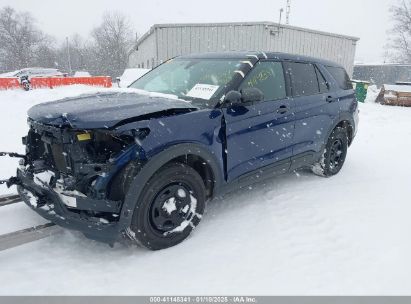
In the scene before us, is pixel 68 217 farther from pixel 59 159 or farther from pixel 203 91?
pixel 203 91

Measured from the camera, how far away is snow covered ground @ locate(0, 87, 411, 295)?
2707 millimetres

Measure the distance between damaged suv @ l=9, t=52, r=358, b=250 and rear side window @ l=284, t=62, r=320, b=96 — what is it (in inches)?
0.9

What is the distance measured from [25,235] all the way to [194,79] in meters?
2.24

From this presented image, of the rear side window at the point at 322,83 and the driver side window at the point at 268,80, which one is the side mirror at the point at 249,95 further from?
the rear side window at the point at 322,83

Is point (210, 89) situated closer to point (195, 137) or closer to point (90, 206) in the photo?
point (195, 137)

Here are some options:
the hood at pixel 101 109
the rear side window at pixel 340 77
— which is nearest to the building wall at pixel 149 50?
the rear side window at pixel 340 77

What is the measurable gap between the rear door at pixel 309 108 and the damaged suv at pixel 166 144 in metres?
0.03

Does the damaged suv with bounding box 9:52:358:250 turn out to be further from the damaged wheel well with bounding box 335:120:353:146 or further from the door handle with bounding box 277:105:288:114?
the damaged wheel well with bounding box 335:120:353:146

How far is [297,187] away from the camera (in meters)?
4.86

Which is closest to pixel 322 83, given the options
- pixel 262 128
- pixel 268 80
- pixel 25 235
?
pixel 268 80

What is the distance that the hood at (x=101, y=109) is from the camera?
270 cm

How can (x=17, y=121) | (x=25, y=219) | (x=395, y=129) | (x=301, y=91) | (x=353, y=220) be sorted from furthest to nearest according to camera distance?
1. (x=395, y=129)
2. (x=17, y=121)
3. (x=301, y=91)
4. (x=353, y=220)
5. (x=25, y=219)

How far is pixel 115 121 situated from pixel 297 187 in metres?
3.01
